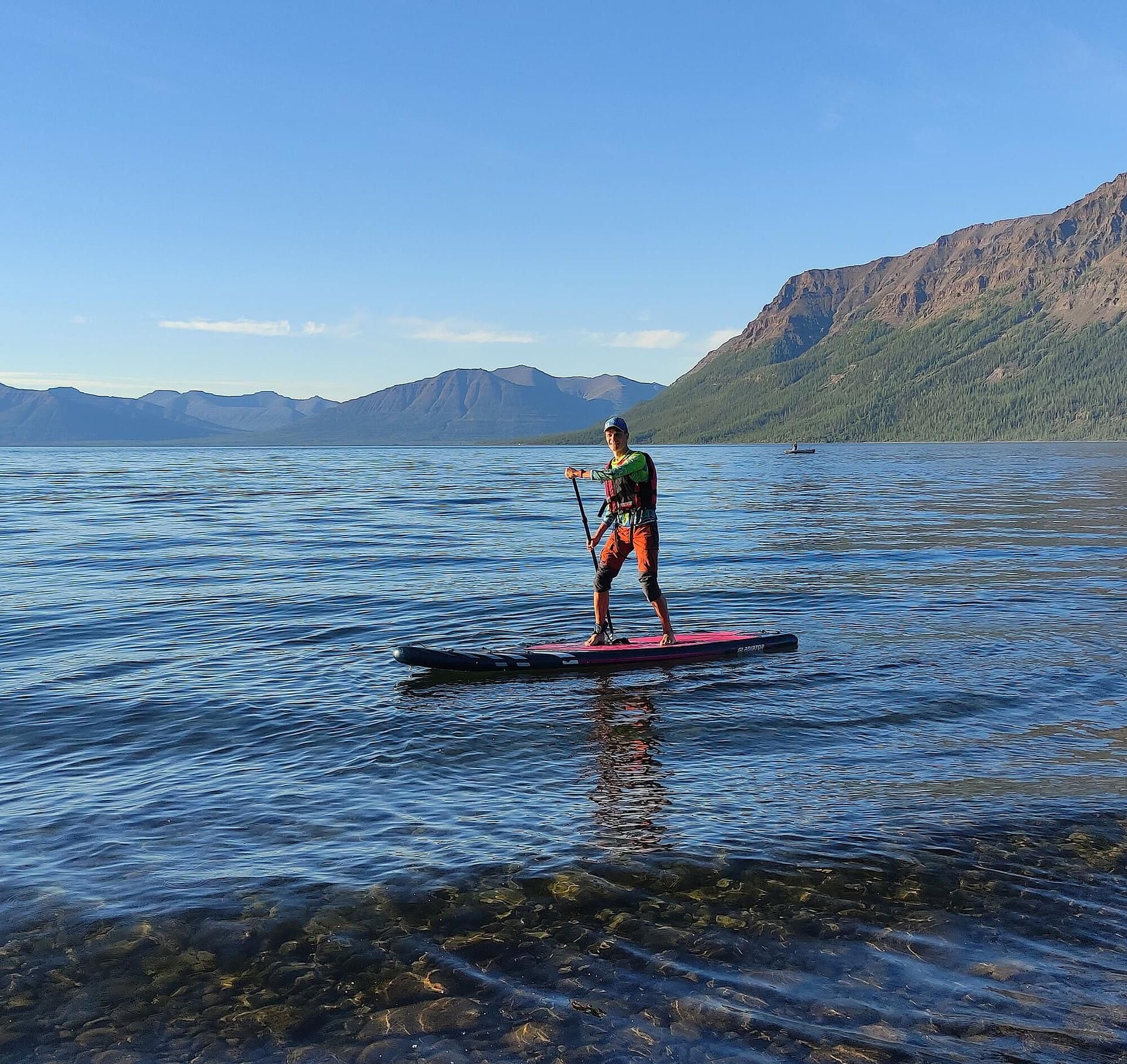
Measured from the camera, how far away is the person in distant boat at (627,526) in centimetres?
1505

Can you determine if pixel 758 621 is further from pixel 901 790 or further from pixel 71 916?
pixel 71 916

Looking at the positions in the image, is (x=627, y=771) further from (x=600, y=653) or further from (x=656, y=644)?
(x=656, y=644)

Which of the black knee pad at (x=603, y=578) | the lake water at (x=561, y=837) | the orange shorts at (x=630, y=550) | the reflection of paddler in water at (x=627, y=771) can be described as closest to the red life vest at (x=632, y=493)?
the orange shorts at (x=630, y=550)

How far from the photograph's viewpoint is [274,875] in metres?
7.41

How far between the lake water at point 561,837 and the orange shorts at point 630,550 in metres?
1.73

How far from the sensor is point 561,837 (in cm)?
814

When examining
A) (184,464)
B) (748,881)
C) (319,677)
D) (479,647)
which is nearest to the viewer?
(748,881)

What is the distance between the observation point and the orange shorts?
1510 centimetres

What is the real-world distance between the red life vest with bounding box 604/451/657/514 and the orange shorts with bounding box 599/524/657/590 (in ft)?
1.06

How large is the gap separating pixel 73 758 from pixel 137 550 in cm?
2246

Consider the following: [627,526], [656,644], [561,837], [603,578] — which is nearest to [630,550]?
[627,526]

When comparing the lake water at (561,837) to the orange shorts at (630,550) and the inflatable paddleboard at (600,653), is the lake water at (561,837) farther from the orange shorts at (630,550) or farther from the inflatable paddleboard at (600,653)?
the orange shorts at (630,550)

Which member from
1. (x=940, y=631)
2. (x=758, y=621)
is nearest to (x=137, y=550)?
(x=758, y=621)

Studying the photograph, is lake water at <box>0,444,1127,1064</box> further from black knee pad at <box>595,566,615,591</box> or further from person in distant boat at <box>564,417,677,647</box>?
black knee pad at <box>595,566,615,591</box>
